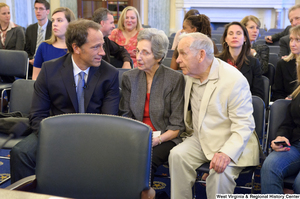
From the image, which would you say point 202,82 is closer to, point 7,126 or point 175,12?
point 7,126

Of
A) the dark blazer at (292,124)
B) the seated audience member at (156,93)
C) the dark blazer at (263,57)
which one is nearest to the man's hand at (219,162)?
the seated audience member at (156,93)

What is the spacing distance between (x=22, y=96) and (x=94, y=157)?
1.42 metres

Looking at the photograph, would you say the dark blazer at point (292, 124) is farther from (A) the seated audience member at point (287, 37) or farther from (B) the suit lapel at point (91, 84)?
(A) the seated audience member at point (287, 37)

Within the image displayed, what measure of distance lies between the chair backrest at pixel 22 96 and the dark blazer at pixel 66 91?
0.38 metres

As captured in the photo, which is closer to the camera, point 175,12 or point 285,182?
point 285,182

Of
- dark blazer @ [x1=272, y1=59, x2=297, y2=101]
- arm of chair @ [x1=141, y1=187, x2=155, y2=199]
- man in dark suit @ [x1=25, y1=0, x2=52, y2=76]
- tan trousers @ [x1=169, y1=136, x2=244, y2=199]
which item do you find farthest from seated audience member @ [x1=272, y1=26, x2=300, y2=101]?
man in dark suit @ [x1=25, y1=0, x2=52, y2=76]

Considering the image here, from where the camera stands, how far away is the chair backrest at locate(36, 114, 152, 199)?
1.33 m

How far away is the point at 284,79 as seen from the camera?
3094mm

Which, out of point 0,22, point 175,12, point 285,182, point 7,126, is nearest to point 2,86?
point 0,22

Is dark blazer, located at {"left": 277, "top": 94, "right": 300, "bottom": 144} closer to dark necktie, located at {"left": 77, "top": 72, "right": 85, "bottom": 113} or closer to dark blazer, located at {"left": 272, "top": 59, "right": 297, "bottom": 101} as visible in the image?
dark blazer, located at {"left": 272, "top": 59, "right": 297, "bottom": 101}

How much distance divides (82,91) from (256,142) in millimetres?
1150

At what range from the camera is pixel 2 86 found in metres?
3.96

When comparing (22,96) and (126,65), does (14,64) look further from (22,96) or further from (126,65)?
(22,96)

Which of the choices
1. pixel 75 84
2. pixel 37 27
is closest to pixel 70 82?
pixel 75 84
